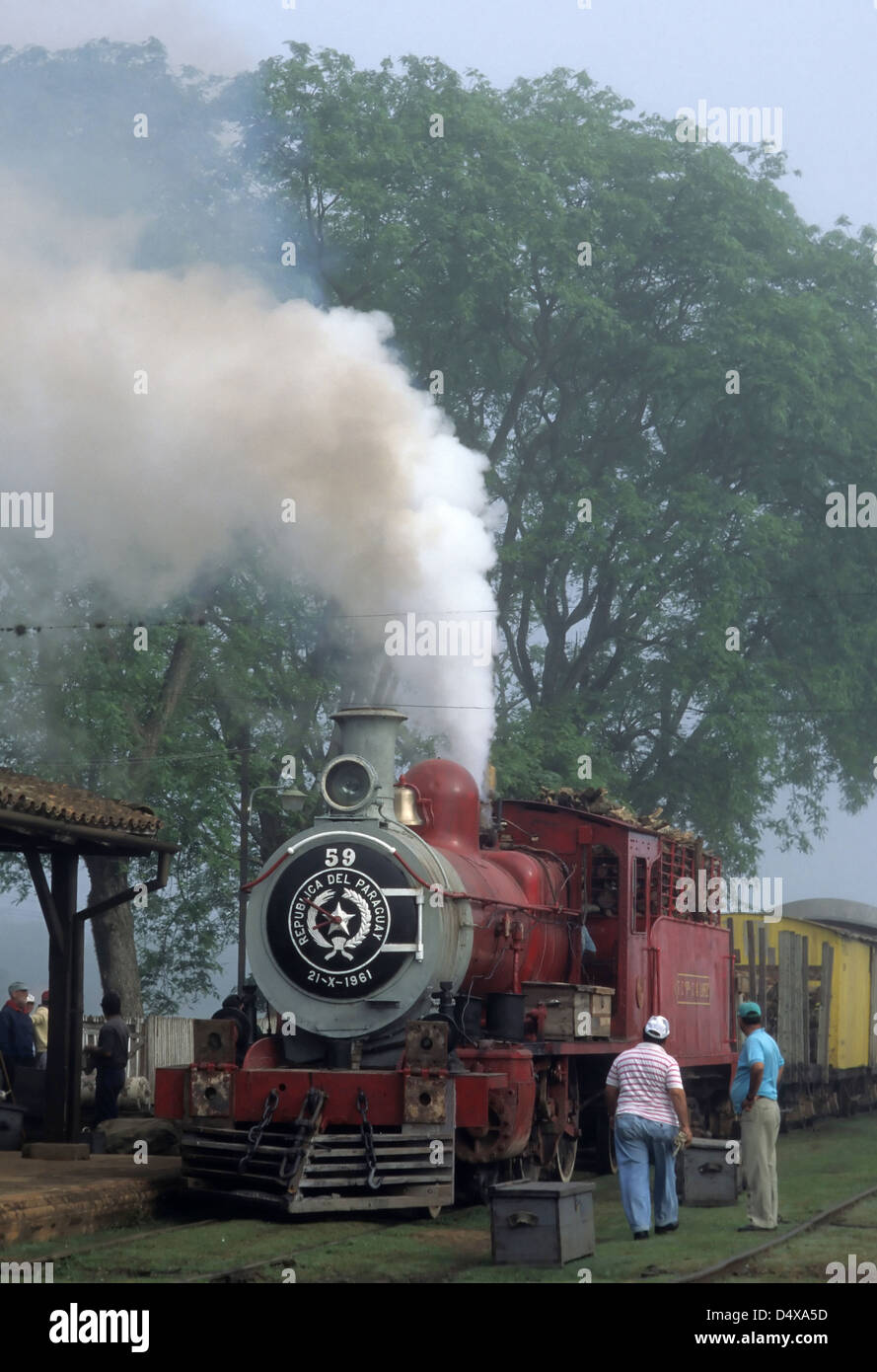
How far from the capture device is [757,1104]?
13.0 metres

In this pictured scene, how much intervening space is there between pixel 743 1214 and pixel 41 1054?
27.5ft

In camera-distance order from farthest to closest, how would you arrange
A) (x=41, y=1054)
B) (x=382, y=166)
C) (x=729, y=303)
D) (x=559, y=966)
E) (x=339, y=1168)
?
(x=729, y=303)
(x=382, y=166)
(x=41, y=1054)
(x=559, y=966)
(x=339, y=1168)

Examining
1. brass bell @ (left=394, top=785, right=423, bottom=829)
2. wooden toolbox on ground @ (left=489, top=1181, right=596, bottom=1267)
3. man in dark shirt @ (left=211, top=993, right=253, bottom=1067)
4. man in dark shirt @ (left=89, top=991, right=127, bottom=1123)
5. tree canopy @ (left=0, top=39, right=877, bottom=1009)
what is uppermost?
tree canopy @ (left=0, top=39, right=877, bottom=1009)

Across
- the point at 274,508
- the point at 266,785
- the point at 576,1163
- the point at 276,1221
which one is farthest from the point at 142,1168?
the point at 266,785

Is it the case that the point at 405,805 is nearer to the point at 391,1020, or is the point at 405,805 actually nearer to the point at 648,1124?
the point at 391,1020

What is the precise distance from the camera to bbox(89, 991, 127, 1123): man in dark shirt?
54.4 ft

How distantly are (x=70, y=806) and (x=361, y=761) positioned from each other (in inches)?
108

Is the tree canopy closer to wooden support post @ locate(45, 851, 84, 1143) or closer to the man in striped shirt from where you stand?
wooden support post @ locate(45, 851, 84, 1143)

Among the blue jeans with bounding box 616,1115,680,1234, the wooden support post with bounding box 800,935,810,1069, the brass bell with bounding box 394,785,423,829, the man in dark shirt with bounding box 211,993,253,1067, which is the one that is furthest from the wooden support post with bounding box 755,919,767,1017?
the blue jeans with bounding box 616,1115,680,1234

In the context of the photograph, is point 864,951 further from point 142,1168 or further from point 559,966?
point 142,1168

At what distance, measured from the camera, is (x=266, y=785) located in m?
28.7

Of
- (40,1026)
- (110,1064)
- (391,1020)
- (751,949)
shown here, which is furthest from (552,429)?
(391,1020)

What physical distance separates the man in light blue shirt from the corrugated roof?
5.45 metres

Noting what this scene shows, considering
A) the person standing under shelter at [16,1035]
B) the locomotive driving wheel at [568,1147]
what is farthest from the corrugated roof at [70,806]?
the locomotive driving wheel at [568,1147]
